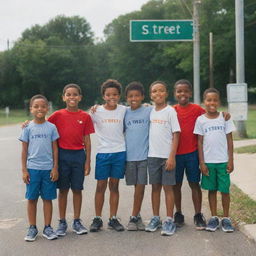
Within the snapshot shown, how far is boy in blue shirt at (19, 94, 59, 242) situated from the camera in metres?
5.30

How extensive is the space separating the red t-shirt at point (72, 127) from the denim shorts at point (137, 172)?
627mm

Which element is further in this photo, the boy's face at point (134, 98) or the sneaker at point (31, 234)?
the boy's face at point (134, 98)

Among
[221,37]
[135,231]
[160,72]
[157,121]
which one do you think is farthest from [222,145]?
[160,72]

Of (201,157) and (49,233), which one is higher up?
(201,157)

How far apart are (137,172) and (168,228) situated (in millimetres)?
764

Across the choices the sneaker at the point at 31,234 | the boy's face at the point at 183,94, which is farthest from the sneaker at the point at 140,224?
the boy's face at the point at 183,94

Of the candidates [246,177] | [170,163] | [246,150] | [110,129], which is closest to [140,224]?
[170,163]

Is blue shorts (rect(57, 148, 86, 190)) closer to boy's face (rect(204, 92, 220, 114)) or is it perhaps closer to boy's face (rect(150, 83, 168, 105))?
boy's face (rect(150, 83, 168, 105))

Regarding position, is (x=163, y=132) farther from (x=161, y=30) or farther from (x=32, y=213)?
(x=161, y=30)

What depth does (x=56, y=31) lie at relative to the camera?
7994cm

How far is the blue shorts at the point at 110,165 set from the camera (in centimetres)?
559

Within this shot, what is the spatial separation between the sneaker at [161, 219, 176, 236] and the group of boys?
0.01m

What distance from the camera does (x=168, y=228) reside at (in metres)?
5.34

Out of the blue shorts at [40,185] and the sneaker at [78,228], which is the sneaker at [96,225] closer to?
the sneaker at [78,228]
